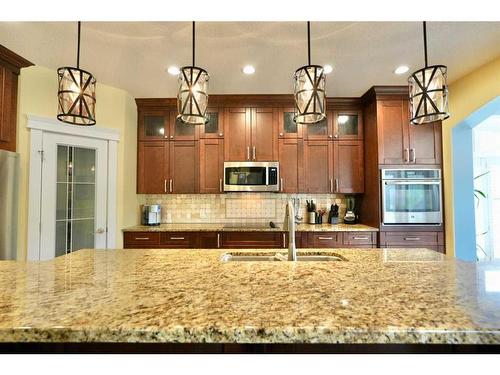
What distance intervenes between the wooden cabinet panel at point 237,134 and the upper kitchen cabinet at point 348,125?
3.85ft

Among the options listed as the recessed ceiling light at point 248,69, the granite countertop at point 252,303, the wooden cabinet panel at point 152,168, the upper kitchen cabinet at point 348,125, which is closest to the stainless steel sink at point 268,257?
the granite countertop at point 252,303

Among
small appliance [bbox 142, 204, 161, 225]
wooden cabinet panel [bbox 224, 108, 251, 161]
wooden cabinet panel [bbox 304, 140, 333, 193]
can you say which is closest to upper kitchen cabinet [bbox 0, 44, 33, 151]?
small appliance [bbox 142, 204, 161, 225]

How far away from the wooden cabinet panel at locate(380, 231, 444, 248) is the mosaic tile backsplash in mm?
717

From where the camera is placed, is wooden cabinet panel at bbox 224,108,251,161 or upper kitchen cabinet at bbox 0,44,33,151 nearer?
upper kitchen cabinet at bbox 0,44,33,151

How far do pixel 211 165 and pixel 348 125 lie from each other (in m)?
1.91

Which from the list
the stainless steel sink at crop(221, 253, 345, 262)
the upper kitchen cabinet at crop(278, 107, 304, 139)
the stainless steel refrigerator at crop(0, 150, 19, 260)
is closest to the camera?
the stainless steel sink at crop(221, 253, 345, 262)

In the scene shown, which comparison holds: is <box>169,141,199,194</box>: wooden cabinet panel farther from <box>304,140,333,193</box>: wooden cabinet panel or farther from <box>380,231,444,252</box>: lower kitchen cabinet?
<box>380,231,444,252</box>: lower kitchen cabinet

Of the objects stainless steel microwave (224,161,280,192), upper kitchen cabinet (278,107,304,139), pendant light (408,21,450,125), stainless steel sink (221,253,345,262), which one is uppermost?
upper kitchen cabinet (278,107,304,139)

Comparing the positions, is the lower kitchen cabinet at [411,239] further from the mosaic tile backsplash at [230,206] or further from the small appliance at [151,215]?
the small appliance at [151,215]

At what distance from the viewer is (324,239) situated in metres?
3.07

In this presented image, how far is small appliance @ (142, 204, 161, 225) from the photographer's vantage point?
3.47 m

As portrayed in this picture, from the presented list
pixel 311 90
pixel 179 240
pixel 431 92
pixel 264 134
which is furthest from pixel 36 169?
pixel 431 92
